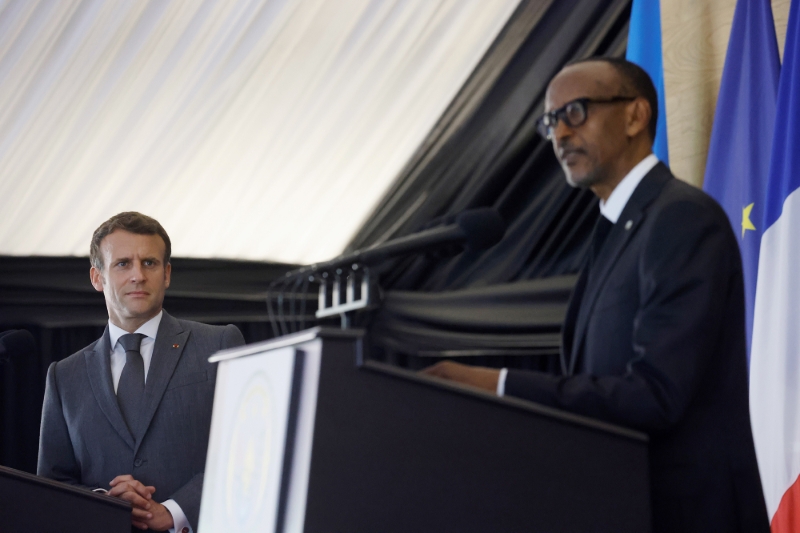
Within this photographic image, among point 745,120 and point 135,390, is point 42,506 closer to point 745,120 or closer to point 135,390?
point 135,390

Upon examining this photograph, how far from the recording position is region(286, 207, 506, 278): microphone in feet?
7.58

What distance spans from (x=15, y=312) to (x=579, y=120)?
3563 millimetres

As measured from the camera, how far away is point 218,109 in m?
4.09

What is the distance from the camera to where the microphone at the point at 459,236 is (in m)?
2.31

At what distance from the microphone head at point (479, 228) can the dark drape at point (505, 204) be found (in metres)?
1.51

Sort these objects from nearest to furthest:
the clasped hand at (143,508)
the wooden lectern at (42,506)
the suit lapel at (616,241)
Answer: the suit lapel at (616,241) < the wooden lectern at (42,506) < the clasped hand at (143,508)

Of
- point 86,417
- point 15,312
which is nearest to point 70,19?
point 15,312

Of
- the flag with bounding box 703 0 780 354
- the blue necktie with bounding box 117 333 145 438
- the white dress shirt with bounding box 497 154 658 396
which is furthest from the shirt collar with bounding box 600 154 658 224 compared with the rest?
the flag with bounding box 703 0 780 354

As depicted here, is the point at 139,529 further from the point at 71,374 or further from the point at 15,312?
the point at 15,312

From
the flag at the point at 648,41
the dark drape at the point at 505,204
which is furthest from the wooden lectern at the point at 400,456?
the dark drape at the point at 505,204

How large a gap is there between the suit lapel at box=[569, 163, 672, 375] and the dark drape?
238cm

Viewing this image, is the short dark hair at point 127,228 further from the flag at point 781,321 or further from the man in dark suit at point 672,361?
the flag at point 781,321

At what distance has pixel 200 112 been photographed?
4078mm

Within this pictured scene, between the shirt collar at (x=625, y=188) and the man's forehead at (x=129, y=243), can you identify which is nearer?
the shirt collar at (x=625, y=188)
